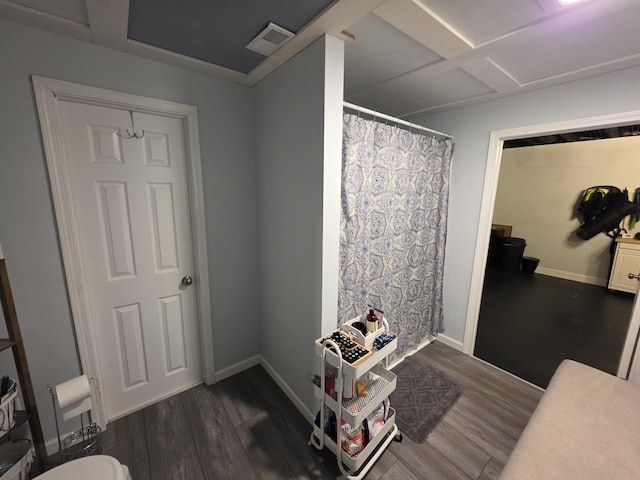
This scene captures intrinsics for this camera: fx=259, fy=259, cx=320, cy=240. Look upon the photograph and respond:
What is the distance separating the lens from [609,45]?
4.50 feet

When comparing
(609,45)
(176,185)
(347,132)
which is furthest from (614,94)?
→ (176,185)

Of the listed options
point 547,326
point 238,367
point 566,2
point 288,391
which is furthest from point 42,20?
point 547,326

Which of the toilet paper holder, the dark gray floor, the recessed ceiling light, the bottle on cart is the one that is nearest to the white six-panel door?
the toilet paper holder

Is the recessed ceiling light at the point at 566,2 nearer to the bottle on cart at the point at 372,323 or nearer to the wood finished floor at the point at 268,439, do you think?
the bottle on cart at the point at 372,323

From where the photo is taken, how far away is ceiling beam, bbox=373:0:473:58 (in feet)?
3.61

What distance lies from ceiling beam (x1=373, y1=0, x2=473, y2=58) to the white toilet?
7.28 ft

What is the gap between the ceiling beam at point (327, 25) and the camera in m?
1.05

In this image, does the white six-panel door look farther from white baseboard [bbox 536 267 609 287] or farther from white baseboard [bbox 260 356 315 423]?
white baseboard [bbox 536 267 609 287]

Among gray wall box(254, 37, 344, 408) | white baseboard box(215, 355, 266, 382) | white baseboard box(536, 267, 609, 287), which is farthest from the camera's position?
white baseboard box(536, 267, 609, 287)

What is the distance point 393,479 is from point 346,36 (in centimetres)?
232

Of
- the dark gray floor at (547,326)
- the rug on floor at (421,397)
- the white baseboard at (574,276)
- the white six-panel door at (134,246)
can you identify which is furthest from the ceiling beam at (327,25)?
the white baseboard at (574,276)

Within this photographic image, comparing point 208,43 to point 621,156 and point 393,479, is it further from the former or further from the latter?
point 621,156

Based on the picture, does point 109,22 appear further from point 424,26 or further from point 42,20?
point 424,26

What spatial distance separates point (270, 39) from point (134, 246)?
145 cm
